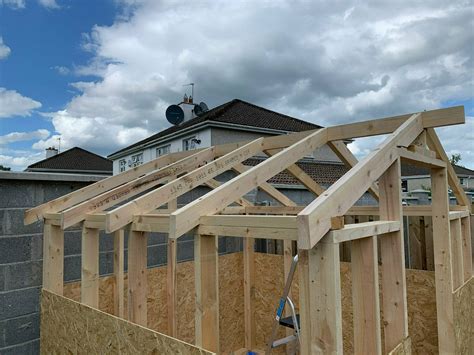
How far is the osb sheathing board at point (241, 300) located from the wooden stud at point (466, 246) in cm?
89

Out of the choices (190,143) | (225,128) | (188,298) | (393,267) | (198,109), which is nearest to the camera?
(393,267)

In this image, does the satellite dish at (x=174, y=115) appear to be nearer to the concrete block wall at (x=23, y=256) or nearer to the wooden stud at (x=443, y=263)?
the concrete block wall at (x=23, y=256)

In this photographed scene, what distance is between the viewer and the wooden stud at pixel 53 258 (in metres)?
3.59

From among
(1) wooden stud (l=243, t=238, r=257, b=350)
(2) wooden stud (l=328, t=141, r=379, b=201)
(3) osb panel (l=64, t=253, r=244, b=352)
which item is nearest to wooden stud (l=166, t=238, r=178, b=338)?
(3) osb panel (l=64, t=253, r=244, b=352)

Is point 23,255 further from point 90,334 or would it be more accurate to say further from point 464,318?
point 464,318

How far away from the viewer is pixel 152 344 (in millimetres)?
2520

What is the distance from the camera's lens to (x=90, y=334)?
3.13 m

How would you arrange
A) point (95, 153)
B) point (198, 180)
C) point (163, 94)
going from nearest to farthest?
point (198, 180) < point (163, 94) < point (95, 153)

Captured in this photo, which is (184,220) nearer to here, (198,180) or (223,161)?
(198,180)

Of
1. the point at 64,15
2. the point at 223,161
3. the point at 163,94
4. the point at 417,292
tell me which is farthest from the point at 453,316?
the point at 163,94

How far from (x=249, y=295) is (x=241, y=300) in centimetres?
27

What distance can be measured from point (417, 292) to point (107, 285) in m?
3.72

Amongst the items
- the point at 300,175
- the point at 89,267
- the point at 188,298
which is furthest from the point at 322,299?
the point at 188,298

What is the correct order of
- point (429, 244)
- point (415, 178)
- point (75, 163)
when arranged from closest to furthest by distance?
point (429, 244) < point (415, 178) < point (75, 163)
